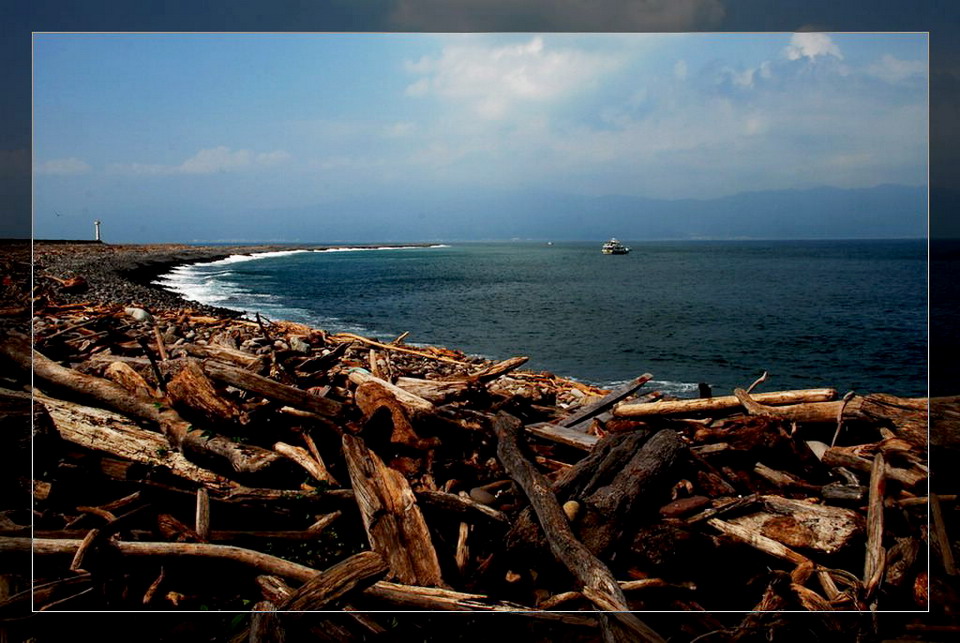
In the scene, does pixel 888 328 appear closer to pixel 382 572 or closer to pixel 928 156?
pixel 928 156

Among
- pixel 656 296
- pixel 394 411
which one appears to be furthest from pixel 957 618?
pixel 656 296

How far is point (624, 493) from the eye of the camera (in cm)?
361

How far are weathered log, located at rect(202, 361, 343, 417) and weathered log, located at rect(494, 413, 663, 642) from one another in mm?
1512

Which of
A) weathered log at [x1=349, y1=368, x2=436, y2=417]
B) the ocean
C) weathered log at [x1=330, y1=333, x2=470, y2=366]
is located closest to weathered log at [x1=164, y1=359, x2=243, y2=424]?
weathered log at [x1=349, y1=368, x2=436, y2=417]

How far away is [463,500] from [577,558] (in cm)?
83

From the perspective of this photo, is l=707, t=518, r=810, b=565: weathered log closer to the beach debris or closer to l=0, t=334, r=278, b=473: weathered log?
the beach debris

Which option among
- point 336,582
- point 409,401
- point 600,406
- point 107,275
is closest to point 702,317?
point 600,406

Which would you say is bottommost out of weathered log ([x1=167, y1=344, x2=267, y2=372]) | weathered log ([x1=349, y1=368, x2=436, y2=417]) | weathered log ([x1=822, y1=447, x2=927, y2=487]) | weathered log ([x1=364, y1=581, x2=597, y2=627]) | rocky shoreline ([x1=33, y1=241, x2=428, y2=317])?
weathered log ([x1=364, y1=581, x2=597, y2=627])

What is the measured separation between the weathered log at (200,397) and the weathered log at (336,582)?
1.43 m

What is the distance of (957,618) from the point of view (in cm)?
348

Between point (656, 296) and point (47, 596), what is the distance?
932 centimetres

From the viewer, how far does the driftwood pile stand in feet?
11.2

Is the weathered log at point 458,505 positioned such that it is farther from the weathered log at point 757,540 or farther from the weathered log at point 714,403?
the weathered log at point 714,403

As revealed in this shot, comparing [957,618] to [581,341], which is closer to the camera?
[957,618]
